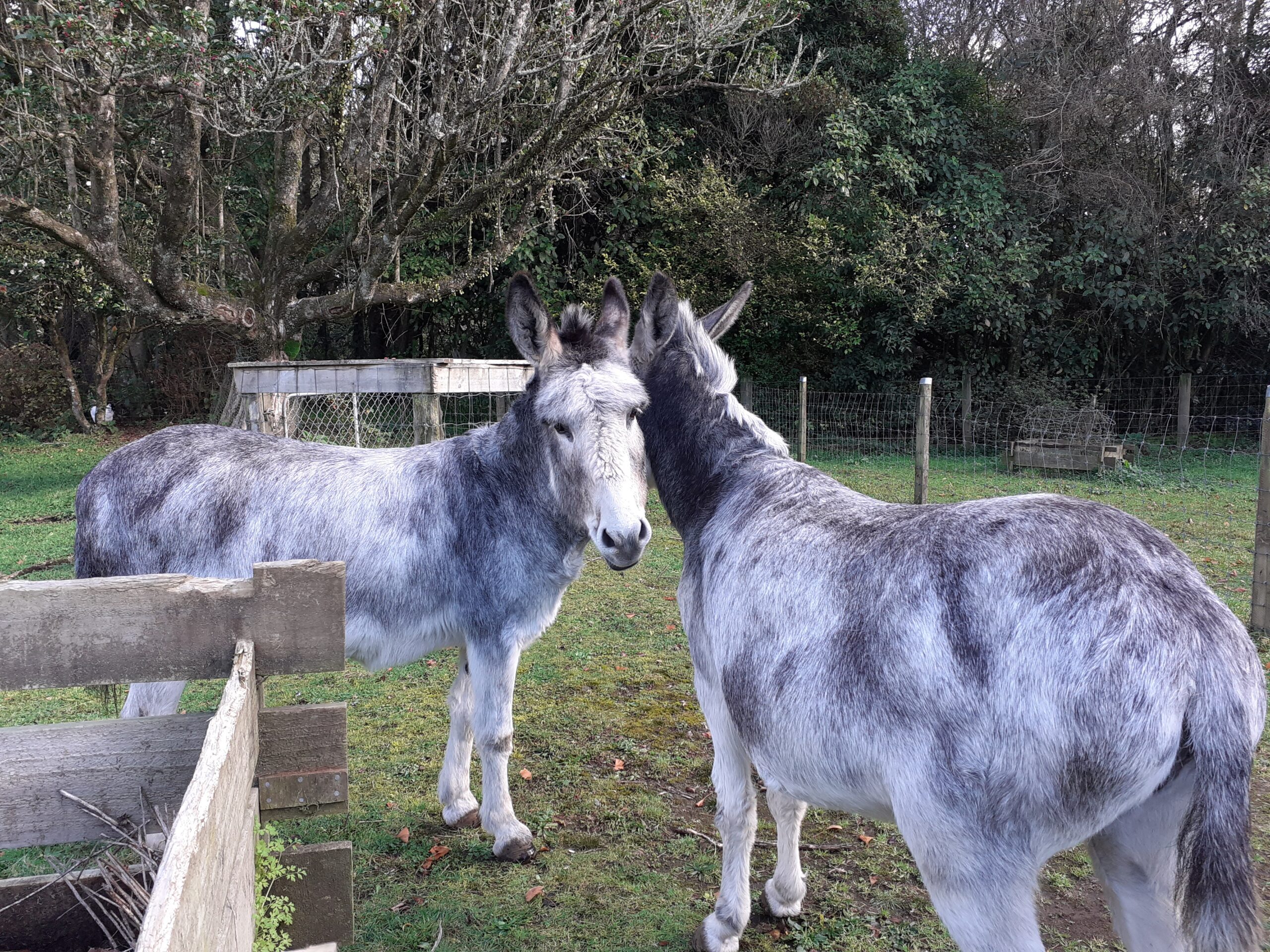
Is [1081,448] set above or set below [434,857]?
above

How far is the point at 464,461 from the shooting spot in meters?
3.73

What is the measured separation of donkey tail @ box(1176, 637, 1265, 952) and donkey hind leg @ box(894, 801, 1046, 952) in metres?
0.31

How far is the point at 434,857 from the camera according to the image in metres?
3.65

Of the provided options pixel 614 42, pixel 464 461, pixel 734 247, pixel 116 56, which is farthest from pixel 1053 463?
pixel 116 56

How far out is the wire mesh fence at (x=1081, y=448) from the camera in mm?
10891

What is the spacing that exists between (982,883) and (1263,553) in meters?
5.67

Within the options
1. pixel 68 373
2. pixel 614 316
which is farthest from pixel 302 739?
pixel 68 373

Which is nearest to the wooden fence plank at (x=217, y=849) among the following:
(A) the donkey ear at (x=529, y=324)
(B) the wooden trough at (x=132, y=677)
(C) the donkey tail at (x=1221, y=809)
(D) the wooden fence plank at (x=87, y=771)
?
(B) the wooden trough at (x=132, y=677)

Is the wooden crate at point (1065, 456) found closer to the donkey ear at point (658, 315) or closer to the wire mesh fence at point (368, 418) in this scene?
the wire mesh fence at point (368, 418)

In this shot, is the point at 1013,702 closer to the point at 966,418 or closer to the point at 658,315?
the point at 658,315

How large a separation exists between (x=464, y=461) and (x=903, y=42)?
18086mm

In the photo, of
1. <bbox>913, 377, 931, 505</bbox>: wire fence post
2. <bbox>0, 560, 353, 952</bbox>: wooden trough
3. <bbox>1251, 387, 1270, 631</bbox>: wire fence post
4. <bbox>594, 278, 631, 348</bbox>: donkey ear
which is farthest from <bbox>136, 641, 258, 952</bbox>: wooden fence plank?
<bbox>913, 377, 931, 505</bbox>: wire fence post

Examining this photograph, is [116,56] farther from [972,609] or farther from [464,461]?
[972,609]

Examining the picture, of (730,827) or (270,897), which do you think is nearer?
(270,897)
